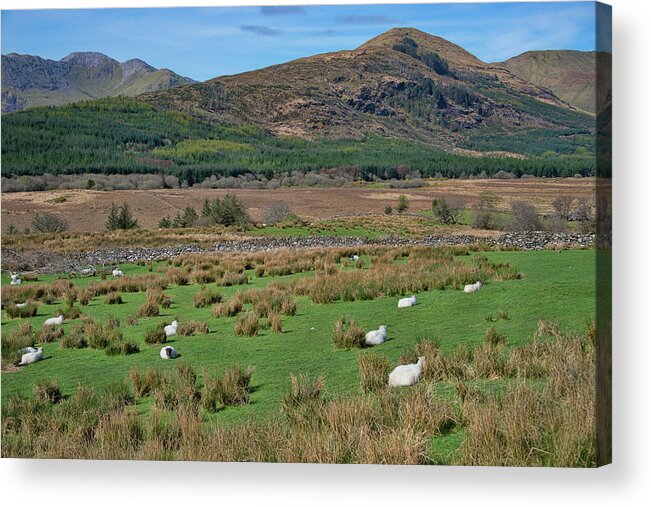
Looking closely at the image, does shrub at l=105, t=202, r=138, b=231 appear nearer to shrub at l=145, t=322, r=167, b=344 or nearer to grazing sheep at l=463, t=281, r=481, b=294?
shrub at l=145, t=322, r=167, b=344

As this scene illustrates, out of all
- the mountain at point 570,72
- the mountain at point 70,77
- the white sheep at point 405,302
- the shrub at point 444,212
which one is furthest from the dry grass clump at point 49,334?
the mountain at point 570,72

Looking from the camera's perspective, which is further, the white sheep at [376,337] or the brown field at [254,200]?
the brown field at [254,200]

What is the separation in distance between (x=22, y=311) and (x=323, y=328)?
11.7ft

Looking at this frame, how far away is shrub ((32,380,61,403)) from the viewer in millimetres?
9070

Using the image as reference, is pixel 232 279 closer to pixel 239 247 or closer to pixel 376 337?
pixel 239 247

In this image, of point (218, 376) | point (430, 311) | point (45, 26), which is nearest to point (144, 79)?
point (45, 26)

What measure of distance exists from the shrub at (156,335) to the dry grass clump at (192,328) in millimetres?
211

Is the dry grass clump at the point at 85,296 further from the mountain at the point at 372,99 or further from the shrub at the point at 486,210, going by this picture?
the shrub at the point at 486,210

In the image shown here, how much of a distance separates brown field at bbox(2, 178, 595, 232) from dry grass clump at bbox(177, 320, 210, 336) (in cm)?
133

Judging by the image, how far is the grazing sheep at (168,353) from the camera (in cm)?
929

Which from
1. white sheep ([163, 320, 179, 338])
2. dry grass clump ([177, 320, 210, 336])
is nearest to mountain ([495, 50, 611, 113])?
dry grass clump ([177, 320, 210, 336])

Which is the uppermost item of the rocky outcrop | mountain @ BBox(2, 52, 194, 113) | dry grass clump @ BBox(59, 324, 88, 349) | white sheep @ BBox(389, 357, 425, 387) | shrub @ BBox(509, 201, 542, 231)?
mountain @ BBox(2, 52, 194, 113)

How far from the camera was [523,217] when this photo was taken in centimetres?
961

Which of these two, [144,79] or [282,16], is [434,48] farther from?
[144,79]
